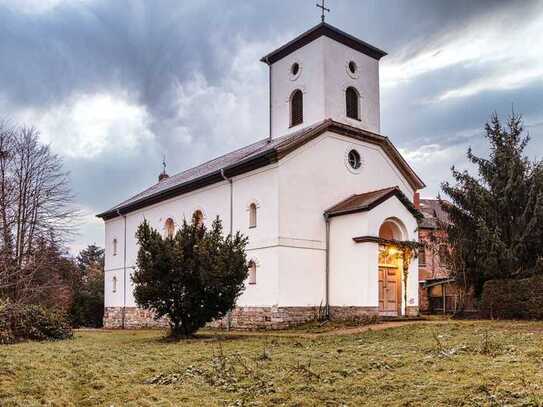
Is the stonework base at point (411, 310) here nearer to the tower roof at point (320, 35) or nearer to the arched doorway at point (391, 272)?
the arched doorway at point (391, 272)

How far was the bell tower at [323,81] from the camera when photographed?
2494 centimetres

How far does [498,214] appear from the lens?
68.7ft

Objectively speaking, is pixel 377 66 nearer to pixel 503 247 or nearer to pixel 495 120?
pixel 495 120

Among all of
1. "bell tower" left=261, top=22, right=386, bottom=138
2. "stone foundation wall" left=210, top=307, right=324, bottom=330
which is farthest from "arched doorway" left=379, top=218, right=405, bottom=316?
"bell tower" left=261, top=22, right=386, bottom=138

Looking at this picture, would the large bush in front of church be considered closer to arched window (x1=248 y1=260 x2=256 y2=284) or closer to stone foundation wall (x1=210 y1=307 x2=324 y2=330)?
stone foundation wall (x1=210 y1=307 x2=324 y2=330)

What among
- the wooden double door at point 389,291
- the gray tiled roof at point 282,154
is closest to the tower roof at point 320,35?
the gray tiled roof at point 282,154

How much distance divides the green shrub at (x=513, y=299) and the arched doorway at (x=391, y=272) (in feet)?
13.0

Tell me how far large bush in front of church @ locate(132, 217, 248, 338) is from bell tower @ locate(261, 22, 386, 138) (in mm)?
9491

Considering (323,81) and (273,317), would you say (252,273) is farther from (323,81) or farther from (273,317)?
(323,81)

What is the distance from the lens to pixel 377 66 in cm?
2727

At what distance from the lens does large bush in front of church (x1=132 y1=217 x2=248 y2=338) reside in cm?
1716

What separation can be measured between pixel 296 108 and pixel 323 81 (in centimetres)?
203

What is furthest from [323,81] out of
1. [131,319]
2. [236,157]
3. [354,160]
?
[131,319]

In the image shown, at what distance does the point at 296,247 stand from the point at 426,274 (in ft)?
65.4
